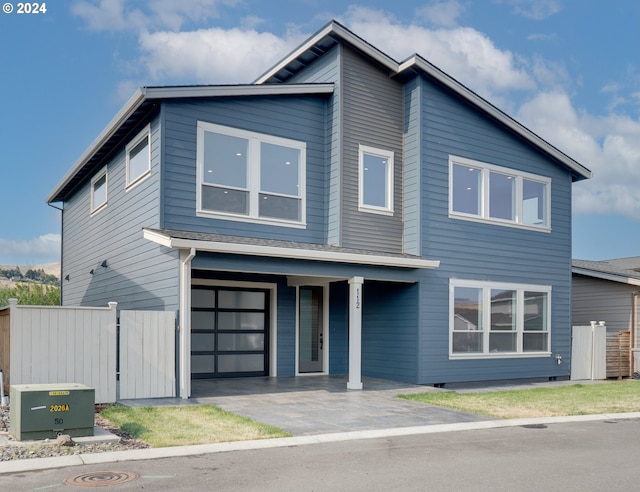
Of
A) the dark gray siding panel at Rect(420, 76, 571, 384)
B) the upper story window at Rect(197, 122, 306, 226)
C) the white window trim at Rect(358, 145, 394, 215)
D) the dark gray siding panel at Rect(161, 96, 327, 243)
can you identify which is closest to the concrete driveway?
the dark gray siding panel at Rect(420, 76, 571, 384)

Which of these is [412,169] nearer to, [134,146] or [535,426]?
[134,146]

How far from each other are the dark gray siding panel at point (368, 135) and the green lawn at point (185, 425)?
570cm

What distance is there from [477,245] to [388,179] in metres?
2.79

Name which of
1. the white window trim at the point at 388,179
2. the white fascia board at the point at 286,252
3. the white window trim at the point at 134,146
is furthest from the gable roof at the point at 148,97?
the white fascia board at the point at 286,252

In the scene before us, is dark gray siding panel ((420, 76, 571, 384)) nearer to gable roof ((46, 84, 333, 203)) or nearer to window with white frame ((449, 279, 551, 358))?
window with white frame ((449, 279, 551, 358))

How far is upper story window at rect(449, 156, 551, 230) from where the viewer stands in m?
15.9

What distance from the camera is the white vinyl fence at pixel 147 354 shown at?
450 inches

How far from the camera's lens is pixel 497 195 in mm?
16766

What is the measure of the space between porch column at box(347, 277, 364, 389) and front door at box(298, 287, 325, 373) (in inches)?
97.6

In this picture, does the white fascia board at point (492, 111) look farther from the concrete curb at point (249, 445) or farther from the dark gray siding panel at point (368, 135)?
the concrete curb at point (249, 445)

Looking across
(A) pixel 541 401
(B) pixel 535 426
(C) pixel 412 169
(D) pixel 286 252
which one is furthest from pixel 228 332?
(B) pixel 535 426

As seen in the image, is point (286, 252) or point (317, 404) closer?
point (317, 404)

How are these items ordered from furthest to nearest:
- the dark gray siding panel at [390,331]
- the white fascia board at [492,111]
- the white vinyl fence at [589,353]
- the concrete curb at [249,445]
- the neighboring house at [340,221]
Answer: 1. the white vinyl fence at [589,353]
2. the white fascia board at [492,111]
3. the dark gray siding panel at [390,331]
4. the neighboring house at [340,221]
5. the concrete curb at [249,445]

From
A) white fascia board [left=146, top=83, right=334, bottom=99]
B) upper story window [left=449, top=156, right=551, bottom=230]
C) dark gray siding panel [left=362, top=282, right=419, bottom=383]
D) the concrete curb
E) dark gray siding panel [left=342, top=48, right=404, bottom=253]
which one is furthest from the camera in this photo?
upper story window [left=449, top=156, right=551, bottom=230]
